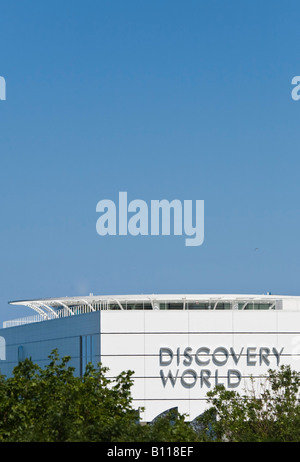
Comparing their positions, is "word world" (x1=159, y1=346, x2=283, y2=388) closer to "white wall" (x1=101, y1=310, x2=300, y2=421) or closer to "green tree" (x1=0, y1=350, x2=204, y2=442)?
"white wall" (x1=101, y1=310, x2=300, y2=421)

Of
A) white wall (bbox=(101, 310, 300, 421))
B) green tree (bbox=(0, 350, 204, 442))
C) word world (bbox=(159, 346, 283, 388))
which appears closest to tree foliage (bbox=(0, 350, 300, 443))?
green tree (bbox=(0, 350, 204, 442))

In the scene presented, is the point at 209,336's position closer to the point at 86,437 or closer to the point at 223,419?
the point at 223,419

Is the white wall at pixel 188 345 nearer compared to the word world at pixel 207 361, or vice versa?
the white wall at pixel 188 345

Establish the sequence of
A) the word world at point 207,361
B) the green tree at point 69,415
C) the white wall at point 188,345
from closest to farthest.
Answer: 1. the green tree at point 69,415
2. the white wall at point 188,345
3. the word world at point 207,361

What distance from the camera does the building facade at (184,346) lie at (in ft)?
233

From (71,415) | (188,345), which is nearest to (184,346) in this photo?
(188,345)

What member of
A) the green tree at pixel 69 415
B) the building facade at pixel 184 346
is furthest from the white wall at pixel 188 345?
the green tree at pixel 69 415

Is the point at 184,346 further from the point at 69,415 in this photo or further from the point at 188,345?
the point at 69,415

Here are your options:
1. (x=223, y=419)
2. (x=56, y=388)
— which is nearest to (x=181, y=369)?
(x=223, y=419)

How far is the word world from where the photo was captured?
71562 millimetres

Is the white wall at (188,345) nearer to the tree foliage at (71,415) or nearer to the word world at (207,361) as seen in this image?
the word world at (207,361)

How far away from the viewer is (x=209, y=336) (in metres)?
72.2

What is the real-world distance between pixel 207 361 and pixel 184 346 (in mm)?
2079

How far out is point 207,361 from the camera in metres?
72.2
